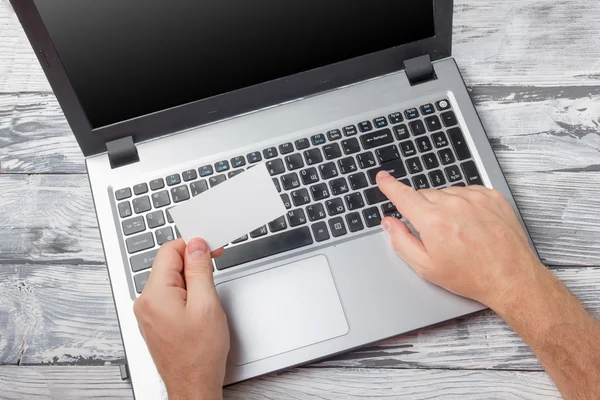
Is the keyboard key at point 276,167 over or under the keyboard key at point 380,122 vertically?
under

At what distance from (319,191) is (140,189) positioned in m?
0.25

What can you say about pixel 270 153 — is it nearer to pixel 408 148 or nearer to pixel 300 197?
pixel 300 197

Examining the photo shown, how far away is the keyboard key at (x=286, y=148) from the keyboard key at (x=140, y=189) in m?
0.19

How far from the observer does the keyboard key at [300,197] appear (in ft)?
2.62

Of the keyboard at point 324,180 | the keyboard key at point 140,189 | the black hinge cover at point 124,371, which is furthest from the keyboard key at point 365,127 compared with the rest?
the black hinge cover at point 124,371

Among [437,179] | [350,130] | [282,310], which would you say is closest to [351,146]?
[350,130]

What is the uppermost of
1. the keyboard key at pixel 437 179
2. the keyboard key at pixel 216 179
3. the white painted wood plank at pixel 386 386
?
the keyboard key at pixel 216 179

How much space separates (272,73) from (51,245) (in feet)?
A: 1.36

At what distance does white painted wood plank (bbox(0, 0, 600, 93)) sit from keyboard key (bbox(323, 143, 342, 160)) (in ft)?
0.85

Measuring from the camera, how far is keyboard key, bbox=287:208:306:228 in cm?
79

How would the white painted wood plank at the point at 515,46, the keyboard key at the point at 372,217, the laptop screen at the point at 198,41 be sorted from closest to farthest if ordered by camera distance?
the laptop screen at the point at 198,41 < the keyboard key at the point at 372,217 < the white painted wood plank at the point at 515,46

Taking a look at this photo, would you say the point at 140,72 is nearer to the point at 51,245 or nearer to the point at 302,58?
the point at 302,58

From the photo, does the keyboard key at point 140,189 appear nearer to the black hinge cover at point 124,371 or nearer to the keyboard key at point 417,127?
the black hinge cover at point 124,371

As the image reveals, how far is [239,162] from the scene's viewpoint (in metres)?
0.82
